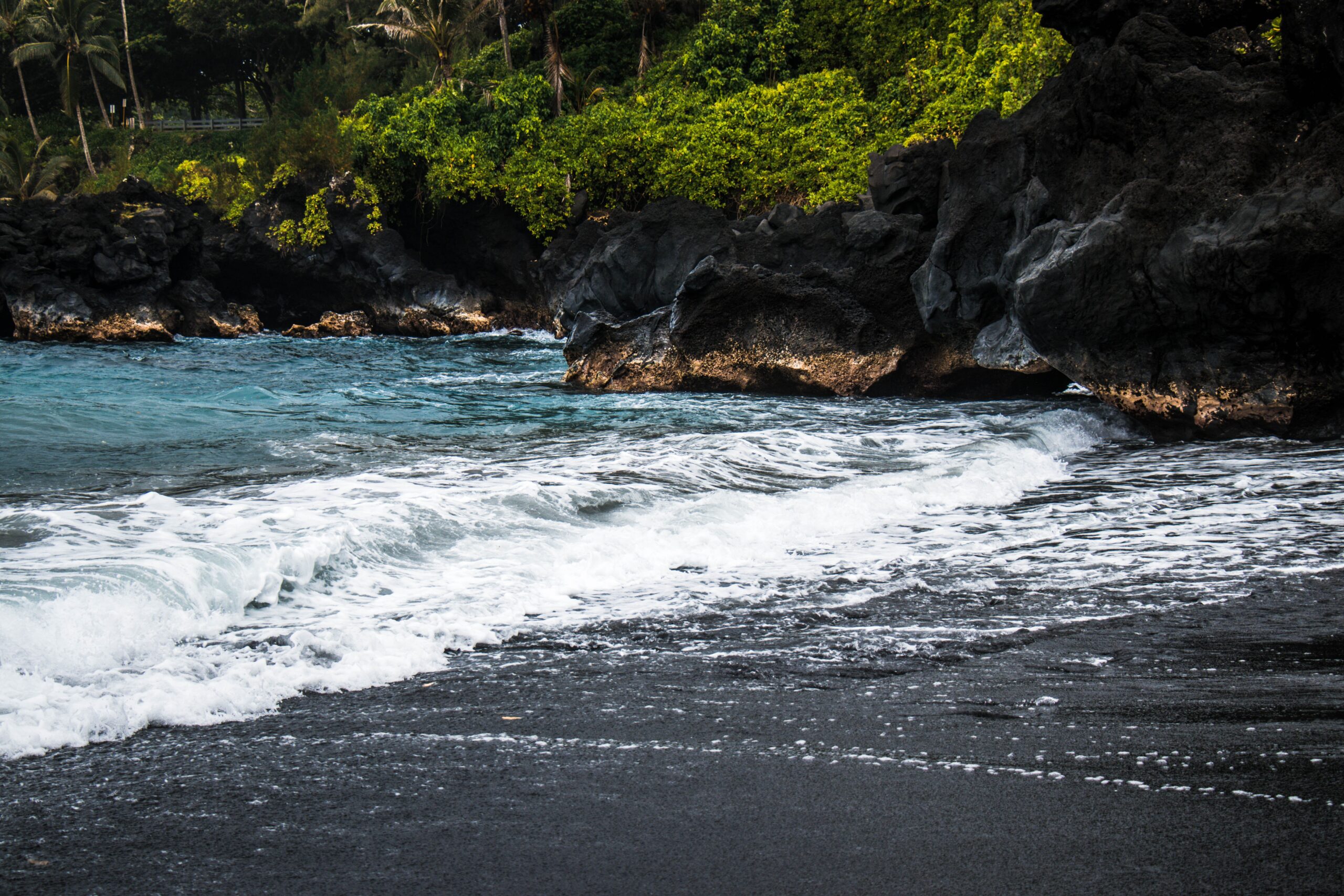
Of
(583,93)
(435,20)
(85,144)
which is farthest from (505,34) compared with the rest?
(85,144)

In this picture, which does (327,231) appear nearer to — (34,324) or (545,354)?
(34,324)

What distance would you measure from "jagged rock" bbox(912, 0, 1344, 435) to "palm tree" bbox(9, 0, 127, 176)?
43384 millimetres

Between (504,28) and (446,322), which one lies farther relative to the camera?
(446,322)

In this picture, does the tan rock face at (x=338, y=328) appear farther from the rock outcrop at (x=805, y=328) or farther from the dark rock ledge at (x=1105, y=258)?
the dark rock ledge at (x=1105, y=258)

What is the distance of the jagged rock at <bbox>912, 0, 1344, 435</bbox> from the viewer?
8016 mm

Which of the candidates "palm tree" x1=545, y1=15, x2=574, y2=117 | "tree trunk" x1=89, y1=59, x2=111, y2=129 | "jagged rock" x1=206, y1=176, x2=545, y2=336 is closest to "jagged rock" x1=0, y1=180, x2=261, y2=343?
"jagged rock" x1=206, y1=176, x2=545, y2=336

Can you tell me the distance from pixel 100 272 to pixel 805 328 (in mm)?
22777

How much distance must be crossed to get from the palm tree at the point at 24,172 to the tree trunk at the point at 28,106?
148 centimetres

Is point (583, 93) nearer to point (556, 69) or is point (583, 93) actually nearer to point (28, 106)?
point (556, 69)

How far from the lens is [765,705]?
317 centimetres

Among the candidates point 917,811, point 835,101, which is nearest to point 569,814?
point 917,811

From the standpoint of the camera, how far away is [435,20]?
101 feet

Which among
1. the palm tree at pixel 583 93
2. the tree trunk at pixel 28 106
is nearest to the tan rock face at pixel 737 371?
the palm tree at pixel 583 93

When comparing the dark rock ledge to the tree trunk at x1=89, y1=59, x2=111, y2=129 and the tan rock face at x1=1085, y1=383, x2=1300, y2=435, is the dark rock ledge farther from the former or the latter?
the tree trunk at x1=89, y1=59, x2=111, y2=129
